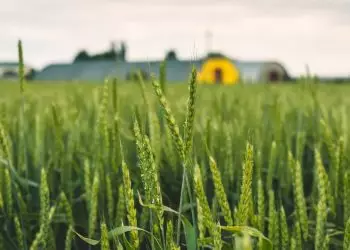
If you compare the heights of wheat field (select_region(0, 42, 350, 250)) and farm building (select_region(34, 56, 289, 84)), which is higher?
wheat field (select_region(0, 42, 350, 250))

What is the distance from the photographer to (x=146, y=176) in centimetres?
65

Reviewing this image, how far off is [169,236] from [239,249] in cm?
8

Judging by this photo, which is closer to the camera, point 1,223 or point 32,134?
point 1,223

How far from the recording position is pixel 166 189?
1.39 m

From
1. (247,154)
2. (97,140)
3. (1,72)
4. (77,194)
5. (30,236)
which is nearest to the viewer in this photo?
(247,154)

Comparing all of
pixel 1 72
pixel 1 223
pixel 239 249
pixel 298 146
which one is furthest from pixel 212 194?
pixel 1 72

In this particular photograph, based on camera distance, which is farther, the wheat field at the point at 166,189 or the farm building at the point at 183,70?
the farm building at the point at 183,70

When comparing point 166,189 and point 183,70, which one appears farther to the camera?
point 183,70

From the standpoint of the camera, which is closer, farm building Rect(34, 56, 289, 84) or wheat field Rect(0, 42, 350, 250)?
wheat field Rect(0, 42, 350, 250)

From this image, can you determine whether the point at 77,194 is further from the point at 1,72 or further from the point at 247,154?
the point at 1,72

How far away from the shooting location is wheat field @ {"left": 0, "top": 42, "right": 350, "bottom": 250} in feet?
2.16

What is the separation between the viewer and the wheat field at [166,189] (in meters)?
0.66

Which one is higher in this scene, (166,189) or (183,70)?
(166,189)

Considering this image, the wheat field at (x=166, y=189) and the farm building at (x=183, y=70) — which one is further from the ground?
the wheat field at (x=166, y=189)
